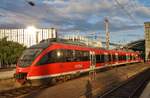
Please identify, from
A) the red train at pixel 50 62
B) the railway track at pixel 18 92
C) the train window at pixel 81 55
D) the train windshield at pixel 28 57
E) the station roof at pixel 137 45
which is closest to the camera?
the railway track at pixel 18 92

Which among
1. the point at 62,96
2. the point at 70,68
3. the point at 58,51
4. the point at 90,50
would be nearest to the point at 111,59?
the point at 90,50

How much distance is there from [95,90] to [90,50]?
13.1 meters

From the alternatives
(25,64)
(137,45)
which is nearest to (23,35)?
(137,45)

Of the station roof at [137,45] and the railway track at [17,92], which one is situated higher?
the station roof at [137,45]

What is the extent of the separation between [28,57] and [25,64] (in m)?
0.70

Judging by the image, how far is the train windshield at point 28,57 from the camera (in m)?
20.5

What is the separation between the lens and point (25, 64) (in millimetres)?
20500

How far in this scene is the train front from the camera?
20078mm

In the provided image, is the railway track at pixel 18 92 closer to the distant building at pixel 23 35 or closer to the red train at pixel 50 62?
the red train at pixel 50 62

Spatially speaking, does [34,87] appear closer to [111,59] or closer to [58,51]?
[58,51]

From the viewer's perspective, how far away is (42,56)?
20.5 metres

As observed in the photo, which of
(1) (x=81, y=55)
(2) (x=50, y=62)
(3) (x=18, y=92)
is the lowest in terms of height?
(3) (x=18, y=92)

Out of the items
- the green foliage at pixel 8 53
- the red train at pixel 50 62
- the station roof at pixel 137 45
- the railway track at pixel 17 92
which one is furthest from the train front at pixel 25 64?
the station roof at pixel 137 45

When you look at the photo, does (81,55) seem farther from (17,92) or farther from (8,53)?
(8,53)
